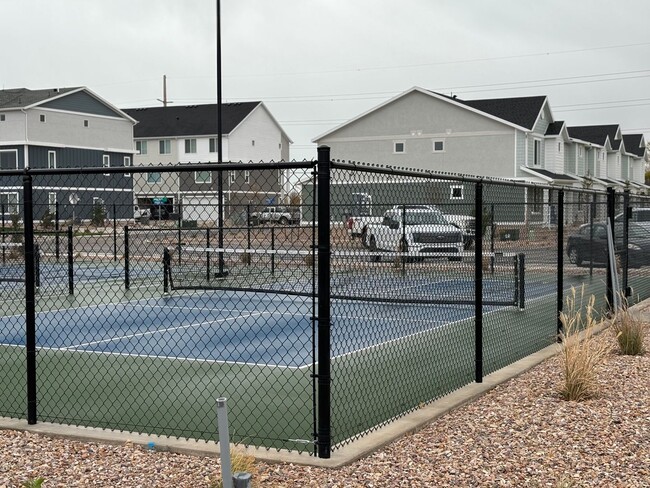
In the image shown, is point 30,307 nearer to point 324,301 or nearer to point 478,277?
point 324,301

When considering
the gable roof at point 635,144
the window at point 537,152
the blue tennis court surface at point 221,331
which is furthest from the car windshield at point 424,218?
the gable roof at point 635,144

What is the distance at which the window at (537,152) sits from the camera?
50778mm

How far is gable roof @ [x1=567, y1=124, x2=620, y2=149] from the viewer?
6585 centimetres

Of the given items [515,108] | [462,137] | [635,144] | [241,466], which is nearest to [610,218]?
[241,466]

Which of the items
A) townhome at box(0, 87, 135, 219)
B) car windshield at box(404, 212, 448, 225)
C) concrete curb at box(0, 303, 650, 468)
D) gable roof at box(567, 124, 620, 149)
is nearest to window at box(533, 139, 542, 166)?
gable roof at box(567, 124, 620, 149)

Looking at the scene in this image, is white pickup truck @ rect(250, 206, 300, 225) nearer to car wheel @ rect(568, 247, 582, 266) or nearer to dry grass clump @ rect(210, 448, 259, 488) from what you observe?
car wheel @ rect(568, 247, 582, 266)

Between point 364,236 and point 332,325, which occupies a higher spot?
point 364,236

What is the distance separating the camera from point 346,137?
2103 inches

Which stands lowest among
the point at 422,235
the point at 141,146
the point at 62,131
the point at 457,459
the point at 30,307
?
the point at 457,459

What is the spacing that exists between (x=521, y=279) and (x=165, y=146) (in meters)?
58.0

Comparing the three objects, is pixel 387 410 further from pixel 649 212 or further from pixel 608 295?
pixel 649 212

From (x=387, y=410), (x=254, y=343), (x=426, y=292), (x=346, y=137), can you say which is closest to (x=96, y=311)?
(x=254, y=343)

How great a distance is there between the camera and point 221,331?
13.4 metres

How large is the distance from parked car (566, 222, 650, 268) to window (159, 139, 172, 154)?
5482cm
